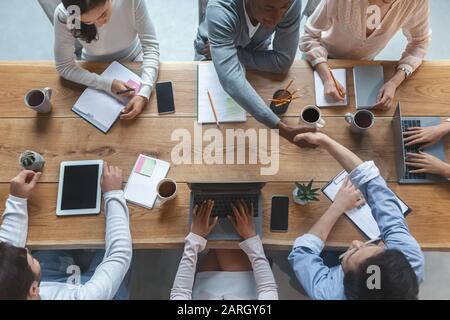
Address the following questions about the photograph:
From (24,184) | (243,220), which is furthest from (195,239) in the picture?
(24,184)

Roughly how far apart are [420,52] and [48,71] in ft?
4.73

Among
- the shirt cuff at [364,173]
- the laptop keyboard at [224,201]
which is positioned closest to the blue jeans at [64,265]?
the laptop keyboard at [224,201]

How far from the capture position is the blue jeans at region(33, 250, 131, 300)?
1368 mm

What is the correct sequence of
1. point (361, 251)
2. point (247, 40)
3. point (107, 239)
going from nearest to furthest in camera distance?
point (361, 251), point (107, 239), point (247, 40)

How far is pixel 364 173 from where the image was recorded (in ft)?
3.92

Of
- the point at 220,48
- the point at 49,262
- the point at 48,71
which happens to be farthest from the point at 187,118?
the point at 49,262

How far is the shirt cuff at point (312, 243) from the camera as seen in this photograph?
3.92ft

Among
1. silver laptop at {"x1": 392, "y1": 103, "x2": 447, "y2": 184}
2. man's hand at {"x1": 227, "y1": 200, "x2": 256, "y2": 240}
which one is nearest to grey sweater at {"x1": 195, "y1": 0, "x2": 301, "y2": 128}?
man's hand at {"x1": 227, "y1": 200, "x2": 256, "y2": 240}

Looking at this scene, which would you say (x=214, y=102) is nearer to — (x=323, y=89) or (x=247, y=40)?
(x=247, y=40)

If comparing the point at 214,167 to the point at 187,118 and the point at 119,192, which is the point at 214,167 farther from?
the point at 119,192

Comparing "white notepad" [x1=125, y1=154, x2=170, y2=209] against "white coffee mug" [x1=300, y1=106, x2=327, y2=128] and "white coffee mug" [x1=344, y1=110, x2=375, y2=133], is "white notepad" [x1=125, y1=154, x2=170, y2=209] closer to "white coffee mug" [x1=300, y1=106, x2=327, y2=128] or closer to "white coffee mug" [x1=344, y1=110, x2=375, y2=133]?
"white coffee mug" [x1=300, y1=106, x2=327, y2=128]

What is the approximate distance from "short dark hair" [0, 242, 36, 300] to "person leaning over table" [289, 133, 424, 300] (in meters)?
0.80

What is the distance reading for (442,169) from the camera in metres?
1.26

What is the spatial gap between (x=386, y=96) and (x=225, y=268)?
89 centimetres
